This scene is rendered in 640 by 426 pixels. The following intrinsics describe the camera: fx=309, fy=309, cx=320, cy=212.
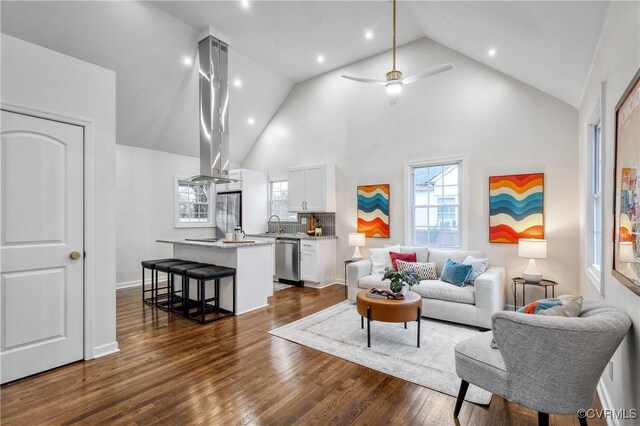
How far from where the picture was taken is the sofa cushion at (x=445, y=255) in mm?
4418

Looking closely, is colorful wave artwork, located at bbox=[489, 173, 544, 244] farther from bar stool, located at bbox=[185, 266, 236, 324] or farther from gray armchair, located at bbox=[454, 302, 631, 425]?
bar stool, located at bbox=[185, 266, 236, 324]

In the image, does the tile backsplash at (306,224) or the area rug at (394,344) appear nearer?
the area rug at (394,344)

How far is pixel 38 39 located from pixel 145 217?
3240mm

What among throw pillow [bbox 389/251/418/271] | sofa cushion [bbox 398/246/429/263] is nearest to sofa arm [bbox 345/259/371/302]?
throw pillow [bbox 389/251/418/271]

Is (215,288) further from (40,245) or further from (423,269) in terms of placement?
(423,269)

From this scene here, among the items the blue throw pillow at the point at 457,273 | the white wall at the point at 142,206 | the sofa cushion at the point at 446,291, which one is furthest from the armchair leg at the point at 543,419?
the white wall at the point at 142,206

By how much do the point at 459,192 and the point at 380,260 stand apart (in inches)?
65.1

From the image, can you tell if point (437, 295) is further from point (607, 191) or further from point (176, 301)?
point (176, 301)

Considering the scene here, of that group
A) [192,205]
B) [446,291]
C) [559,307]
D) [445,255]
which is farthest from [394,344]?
[192,205]

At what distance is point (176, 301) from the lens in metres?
Answer: 4.88

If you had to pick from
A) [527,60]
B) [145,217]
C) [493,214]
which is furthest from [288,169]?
[527,60]

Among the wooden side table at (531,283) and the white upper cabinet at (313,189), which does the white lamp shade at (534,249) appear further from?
the white upper cabinet at (313,189)

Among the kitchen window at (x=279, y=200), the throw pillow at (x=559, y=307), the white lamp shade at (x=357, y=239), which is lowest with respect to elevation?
the throw pillow at (x=559, y=307)

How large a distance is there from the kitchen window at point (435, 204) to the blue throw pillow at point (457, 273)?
0.88 meters
